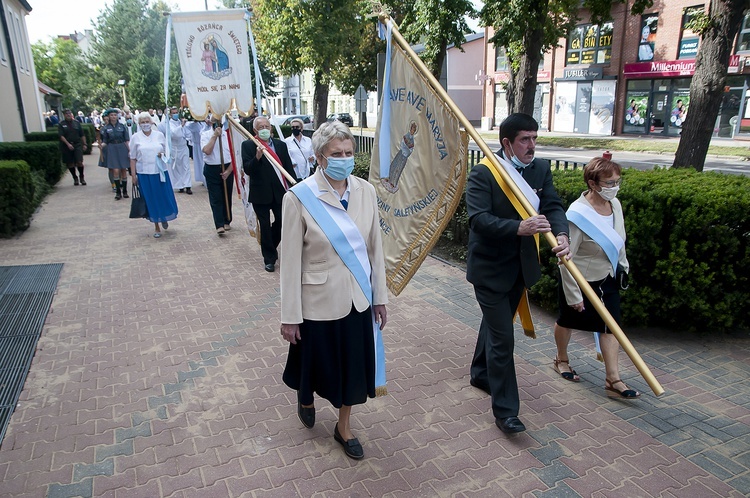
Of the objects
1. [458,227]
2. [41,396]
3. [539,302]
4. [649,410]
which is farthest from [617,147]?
[41,396]

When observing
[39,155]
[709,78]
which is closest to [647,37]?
[709,78]

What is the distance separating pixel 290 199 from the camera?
9.78 feet

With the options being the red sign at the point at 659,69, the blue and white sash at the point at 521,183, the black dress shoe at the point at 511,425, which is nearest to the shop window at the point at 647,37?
the red sign at the point at 659,69

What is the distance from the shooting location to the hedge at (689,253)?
4637mm

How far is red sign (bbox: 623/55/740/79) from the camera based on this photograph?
26888 mm

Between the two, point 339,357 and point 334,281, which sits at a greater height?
point 334,281

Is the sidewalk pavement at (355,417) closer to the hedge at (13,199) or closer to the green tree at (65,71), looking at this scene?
the hedge at (13,199)

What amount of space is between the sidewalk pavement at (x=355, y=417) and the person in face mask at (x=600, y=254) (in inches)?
15.9

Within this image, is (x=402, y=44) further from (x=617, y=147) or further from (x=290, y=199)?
(x=617, y=147)

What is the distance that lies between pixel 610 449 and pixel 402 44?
2.94 metres

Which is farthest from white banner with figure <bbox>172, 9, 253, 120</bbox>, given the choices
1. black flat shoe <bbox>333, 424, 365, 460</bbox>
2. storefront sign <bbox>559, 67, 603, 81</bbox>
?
storefront sign <bbox>559, 67, 603, 81</bbox>

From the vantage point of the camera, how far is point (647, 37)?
28.8 metres

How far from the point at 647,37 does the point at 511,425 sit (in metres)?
31.4

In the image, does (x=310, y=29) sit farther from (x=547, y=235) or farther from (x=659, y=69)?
(x=659, y=69)
